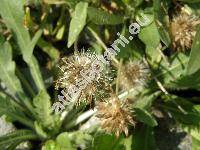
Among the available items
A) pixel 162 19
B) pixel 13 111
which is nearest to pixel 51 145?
pixel 13 111

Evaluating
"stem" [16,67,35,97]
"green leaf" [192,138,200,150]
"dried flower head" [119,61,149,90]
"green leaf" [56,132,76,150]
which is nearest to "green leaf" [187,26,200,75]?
"dried flower head" [119,61,149,90]

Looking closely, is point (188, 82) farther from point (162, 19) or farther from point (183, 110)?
point (162, 19)

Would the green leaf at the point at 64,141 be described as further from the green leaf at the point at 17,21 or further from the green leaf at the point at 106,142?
the green leaf at the point at 17,21

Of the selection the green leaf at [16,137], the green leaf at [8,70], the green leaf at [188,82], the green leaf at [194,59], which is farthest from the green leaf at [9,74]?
the green leaf at [194,59]

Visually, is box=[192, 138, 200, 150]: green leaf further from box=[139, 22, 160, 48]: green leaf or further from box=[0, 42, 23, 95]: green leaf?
box=[0, 42, 23, 95]: green leaf

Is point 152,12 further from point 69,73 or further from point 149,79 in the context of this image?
point 69,73
